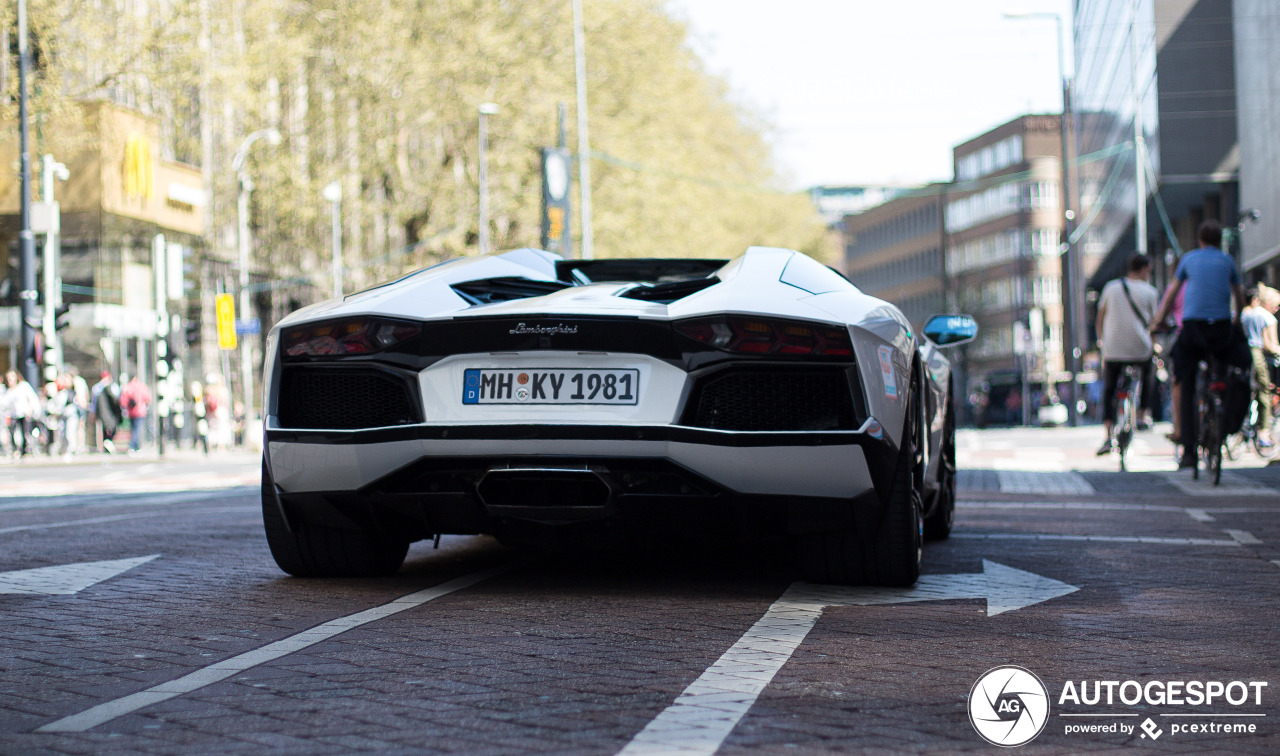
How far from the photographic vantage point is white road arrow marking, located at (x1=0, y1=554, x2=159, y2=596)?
233 inches

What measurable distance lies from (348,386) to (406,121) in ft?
107

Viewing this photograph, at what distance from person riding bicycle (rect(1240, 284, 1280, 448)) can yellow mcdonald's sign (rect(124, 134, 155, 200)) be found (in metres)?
26.7

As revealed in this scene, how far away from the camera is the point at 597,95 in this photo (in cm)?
4300

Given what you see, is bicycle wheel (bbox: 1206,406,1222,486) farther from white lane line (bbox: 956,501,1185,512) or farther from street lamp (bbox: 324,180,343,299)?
street lamp (bbox: 324,180,343,299)

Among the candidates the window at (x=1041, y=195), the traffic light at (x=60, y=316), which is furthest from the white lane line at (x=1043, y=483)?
the window at (x=1041, y=195)

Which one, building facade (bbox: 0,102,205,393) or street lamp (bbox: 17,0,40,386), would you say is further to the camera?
building facade (bbox: 0,102,205,393)

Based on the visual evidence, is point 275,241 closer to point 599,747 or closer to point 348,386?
point 348,386

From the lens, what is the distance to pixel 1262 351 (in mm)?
14367

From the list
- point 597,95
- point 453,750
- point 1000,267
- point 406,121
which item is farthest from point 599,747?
point 1000,267

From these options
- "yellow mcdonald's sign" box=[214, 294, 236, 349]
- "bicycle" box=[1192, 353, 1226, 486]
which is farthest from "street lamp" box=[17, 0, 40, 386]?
"bicycle" box=[1192, 353, 1226, 486]

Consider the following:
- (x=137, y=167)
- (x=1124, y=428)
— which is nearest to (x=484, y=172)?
(x=137, y=167)

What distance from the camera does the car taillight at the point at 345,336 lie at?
5.29 m

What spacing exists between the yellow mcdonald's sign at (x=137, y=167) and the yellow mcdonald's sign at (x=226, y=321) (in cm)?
317

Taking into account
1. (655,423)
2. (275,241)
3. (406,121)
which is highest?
(406,121)
